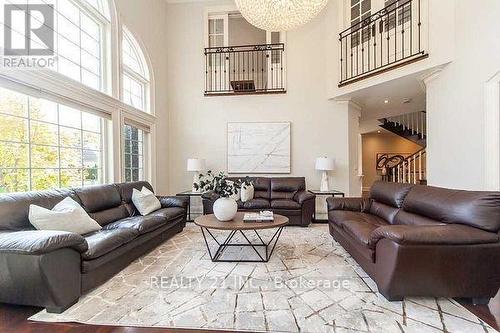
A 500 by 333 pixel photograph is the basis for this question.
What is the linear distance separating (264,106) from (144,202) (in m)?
3.50

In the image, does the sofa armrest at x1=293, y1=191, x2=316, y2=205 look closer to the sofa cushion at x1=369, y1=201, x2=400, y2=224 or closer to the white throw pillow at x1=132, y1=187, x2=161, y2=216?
the sofa cushion at x1=369, y1=201, x2=400, y2=224

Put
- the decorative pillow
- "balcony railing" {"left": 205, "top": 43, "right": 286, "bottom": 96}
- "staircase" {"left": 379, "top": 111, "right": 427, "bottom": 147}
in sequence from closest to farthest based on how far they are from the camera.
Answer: the decorative pillow → "balcony railing" {"left": 205, "top": 43, "right": 286, "bottom": 96} → "staircase" {"left": 379, "top": 111, "right": 427, "bottom": 147}

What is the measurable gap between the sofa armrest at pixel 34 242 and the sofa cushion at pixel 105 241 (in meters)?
0.23

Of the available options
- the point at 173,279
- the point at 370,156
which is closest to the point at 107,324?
the point at 173,279

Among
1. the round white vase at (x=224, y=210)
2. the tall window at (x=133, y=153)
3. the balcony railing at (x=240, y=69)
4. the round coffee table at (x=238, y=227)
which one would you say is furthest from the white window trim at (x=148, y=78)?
the round coffee table at (x=238, y=227)

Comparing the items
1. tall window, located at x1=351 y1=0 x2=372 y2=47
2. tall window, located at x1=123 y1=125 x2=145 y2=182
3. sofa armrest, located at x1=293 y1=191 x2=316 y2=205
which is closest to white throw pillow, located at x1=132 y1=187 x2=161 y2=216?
tall window, located at x1=123 y1=125 x2=145 y2=182

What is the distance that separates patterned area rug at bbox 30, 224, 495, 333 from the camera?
1937 mm

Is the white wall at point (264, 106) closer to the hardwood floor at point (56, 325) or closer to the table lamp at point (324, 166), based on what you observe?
the table lamp at point (324, 166)

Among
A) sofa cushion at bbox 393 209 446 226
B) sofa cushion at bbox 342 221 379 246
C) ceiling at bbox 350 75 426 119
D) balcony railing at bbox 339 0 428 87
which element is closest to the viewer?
sofa cushion at bbox 342 221 379 246

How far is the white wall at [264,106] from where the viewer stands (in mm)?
Result: 6000

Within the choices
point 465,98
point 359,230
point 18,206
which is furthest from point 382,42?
point 18,206

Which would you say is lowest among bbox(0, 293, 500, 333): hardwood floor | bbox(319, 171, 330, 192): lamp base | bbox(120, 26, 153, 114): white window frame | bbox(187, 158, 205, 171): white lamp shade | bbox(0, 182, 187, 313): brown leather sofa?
bbox(0, 293, 500, 333): hardwood floor

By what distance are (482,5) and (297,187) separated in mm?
3823

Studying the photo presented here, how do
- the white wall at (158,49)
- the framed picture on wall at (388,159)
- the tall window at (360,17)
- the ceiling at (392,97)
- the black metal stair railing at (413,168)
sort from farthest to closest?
the framed picture on wall at (388,159) → the black metal stair railing at (413,168) → the tall window at (360,17) → the white wall at (158,49) → the ceiling at (392,97)
